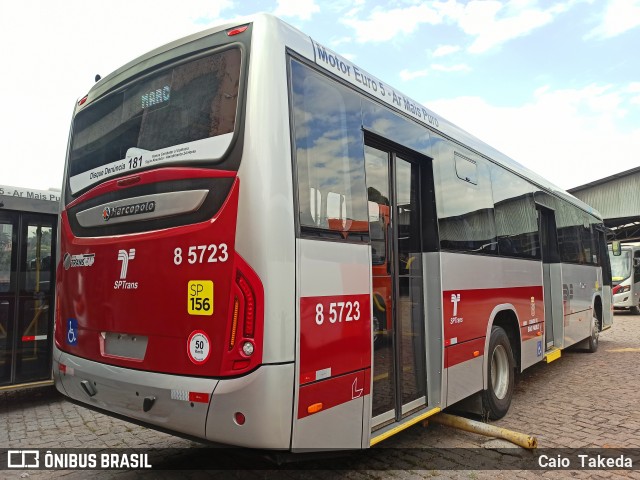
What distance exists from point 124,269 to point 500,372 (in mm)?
4691

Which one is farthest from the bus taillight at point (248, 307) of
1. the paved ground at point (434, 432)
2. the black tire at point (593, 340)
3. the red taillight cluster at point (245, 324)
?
the black tire at point (593, 340)

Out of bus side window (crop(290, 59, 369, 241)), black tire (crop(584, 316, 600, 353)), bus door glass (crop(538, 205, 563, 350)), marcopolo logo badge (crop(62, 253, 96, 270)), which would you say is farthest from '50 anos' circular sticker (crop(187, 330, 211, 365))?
black tire (crop(584, 316, 600, 353))

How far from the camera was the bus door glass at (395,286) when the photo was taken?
3.97m

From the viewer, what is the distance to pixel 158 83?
3.61 metres

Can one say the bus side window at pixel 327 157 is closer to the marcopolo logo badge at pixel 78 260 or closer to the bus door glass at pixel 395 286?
the bus door glass at pixel 395 286

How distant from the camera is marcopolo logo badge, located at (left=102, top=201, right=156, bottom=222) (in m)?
3.36

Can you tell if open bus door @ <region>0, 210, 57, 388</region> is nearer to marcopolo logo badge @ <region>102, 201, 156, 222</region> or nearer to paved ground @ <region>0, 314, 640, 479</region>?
paved ground @ <region>0, 314, 640, 479</region>

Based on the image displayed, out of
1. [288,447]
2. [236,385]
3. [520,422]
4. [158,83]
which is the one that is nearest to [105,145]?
[158,83]

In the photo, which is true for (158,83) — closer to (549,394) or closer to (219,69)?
(219,69)

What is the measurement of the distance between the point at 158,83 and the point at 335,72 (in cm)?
132

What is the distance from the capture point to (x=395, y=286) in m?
4.25

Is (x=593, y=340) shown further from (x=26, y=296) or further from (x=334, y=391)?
(x=26, y=296)

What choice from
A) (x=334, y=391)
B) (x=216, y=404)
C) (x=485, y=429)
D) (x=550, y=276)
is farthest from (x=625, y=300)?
(x=216, y=404)

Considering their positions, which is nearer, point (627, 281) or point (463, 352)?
point (463, 352)
